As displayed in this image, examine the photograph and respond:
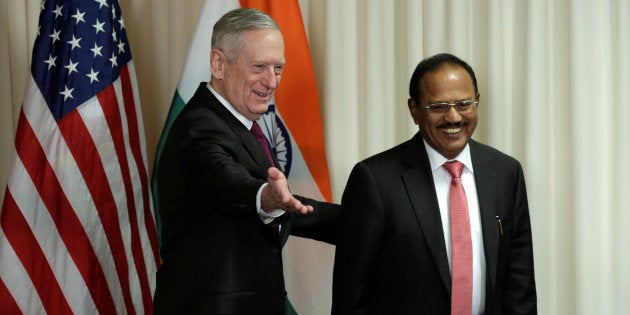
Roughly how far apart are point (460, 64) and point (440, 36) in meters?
1.15

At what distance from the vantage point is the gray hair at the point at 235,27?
2467 mm

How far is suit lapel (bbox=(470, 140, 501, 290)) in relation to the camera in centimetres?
250

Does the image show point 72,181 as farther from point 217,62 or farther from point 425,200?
point 425,200

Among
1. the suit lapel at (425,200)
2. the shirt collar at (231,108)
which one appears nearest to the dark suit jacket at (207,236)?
the shirt collar at (231,108)

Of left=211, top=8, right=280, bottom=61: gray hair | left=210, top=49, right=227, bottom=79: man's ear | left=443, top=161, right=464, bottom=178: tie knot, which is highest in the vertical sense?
left=211, top=8, right=280, bottom=61: gray hair

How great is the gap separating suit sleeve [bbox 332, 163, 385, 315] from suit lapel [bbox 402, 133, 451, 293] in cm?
11

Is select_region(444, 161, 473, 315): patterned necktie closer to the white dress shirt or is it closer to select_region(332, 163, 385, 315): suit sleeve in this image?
the white dress shirt

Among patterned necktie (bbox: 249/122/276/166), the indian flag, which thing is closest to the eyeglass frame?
patterned necktie (bbox: 249/122/276/166)

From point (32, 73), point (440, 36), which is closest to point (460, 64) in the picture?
point (440, 36)

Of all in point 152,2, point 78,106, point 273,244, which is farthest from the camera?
point 152,2

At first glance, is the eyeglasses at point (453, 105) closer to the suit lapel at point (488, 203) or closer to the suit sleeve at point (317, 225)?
the suit lapel at point (488, 203)

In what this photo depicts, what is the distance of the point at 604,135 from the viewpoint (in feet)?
11.7

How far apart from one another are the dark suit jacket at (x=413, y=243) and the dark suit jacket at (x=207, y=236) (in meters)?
0.28

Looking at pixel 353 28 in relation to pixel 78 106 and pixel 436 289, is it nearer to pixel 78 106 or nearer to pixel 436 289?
pixel 78 106
